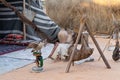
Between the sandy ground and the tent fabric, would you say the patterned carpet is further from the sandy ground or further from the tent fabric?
the sandy ground

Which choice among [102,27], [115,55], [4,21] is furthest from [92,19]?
[115,55]

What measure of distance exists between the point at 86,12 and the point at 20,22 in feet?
10.7

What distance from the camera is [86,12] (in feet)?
37.1

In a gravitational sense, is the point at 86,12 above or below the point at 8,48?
above

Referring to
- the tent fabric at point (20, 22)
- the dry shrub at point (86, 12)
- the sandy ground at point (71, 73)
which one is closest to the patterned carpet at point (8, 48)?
the tent fabric at point (20, 22)

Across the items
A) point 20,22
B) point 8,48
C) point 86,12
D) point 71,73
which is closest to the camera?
point 71,73

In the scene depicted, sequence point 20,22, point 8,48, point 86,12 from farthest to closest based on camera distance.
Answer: point 86,12 < point 20,22 < point 8,48

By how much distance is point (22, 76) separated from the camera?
4.95 meters

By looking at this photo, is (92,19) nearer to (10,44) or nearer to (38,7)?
(38,7)

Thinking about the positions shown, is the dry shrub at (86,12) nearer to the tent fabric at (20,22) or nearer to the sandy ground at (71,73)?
→ the tent fabric at (20,22)

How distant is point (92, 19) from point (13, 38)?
3608 mm

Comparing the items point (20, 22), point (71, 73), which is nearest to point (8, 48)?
point (20, 22)

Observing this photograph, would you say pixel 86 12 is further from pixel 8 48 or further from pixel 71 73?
pixel 71 73

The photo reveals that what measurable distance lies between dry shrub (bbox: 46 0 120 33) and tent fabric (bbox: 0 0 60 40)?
7.23ft
